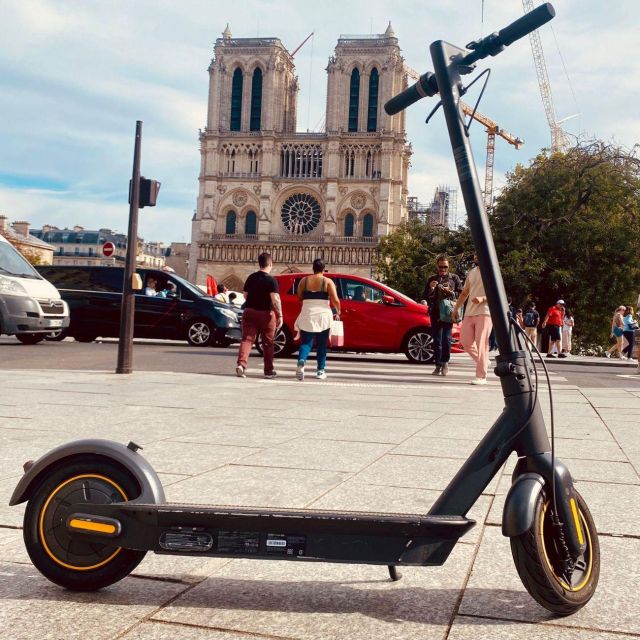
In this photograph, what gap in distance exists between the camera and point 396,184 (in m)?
83.5

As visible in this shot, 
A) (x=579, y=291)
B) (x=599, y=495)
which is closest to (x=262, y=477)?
(x=599, y=495)

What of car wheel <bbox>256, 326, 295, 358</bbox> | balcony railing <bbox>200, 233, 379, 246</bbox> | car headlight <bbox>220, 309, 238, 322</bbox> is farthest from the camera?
balcony railing <bbox>200, 233, 379, 246</bbox>

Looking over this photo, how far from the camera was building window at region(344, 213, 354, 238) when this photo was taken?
8412 cm

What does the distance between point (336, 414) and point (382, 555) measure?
4478mm

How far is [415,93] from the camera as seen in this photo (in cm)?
270

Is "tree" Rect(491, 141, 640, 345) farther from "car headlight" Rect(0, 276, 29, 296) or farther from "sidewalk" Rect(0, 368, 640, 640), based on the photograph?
"sidewalk" Rect(0, 368, 640, 640)

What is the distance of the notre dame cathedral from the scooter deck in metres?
80.0

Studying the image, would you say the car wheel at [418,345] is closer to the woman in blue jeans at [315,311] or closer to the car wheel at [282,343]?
the car wheel at [282,343]

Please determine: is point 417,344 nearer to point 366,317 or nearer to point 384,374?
point 366,317

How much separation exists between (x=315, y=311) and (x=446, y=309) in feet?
8.84

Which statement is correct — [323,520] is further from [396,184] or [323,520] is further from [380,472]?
[396,184]

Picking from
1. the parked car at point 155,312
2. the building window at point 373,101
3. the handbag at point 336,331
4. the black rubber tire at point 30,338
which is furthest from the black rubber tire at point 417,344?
the building window at point 373,101

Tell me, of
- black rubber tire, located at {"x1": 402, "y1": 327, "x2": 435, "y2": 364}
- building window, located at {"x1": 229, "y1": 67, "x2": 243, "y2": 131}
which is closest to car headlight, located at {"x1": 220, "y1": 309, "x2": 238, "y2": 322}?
black rubber tire, located at {"x1": 402, "y1": 327, "x2": 435, "y2": 364}

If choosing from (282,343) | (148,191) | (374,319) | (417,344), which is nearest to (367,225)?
(417,344)
